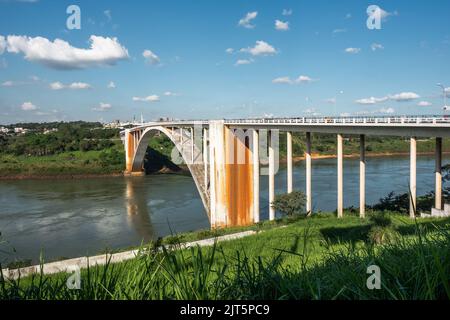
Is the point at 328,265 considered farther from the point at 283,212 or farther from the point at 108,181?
the point at 108,181

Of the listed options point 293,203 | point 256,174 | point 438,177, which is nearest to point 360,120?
point 438,177

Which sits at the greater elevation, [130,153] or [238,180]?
[130,153]

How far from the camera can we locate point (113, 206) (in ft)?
82.6

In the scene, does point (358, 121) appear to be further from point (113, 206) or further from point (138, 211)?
point (113, 206)

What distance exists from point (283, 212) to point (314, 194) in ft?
24.3

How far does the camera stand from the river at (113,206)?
674 inches

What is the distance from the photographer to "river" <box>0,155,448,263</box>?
1712cm

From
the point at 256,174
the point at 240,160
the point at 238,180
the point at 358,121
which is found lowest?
the point at 238,180

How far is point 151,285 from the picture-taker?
1.89 m

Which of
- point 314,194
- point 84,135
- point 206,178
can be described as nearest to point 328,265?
point 206,178

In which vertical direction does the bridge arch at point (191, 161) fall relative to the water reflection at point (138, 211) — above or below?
above

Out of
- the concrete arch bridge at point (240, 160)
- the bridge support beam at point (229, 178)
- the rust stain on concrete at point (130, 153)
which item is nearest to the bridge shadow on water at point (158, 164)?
the rust stain on concrete at point (130, 153)

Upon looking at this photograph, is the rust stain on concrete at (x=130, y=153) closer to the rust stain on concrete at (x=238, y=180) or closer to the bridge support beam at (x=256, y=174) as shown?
the rust stain on concrete at (x=238, y=180)

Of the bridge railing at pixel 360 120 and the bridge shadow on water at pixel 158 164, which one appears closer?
the bridge railing at pixel 360 120
